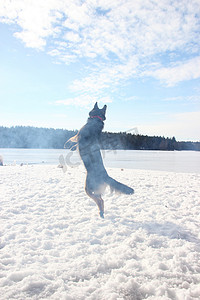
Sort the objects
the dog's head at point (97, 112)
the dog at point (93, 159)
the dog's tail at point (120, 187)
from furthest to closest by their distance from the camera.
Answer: the dog's head at point (97, 112) → the dog at point (93, 159) → the dog's tail at point (120, 187)

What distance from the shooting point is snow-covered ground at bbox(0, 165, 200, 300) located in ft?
7.93

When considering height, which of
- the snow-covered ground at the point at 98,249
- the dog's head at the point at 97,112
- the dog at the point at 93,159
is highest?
the dog's head at the point at 97,112

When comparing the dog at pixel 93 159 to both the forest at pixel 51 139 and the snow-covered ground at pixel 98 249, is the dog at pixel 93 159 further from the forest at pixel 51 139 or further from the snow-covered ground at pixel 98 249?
the forest at pixel 51 139

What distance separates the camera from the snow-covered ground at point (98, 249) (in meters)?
2.42

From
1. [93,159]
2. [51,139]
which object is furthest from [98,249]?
[51,139]

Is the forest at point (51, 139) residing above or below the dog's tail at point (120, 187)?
above

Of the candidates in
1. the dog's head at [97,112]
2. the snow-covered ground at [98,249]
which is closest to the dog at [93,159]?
the dog's head at [97,112]

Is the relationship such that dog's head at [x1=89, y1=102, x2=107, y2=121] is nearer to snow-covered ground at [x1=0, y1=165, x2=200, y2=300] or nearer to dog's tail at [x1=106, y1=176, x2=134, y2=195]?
dog's tail at [x1=106, y1=176, x2=134, y2=195]

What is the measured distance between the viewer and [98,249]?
3436 millimetres

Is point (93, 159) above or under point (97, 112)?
under

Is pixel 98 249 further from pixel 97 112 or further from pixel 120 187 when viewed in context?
pixel 97 112

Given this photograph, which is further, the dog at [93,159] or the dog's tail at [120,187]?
the dog at [93,159]

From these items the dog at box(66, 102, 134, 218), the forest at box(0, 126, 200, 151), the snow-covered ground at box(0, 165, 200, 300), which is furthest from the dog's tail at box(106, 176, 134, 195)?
the forest at box(0, 126, 200, 151)

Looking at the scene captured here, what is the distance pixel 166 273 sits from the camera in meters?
2.74
